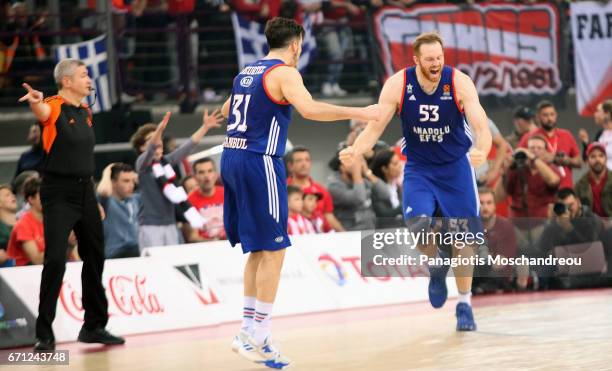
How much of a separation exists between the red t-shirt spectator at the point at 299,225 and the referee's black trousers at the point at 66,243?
3.52 metres

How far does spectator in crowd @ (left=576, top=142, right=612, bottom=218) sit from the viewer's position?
14.4 meters

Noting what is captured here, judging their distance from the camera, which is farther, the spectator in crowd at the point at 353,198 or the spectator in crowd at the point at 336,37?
the spectator in crowd at the point at 336,37

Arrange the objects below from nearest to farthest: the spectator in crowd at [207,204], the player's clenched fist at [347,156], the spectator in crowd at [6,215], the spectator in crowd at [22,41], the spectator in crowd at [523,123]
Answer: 1. the player's clenched fist at [347,156]
2. the spectator in crowd at [6,215]
3. the spectator in crowd at [207,204]
4. the spectator in crowd at [523,123]
5. the spectator in crowd at [22,41]

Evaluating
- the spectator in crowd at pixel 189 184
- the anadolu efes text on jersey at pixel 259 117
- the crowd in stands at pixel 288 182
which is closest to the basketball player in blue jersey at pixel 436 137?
the anadolu efes text on jersey at pixel 259 117

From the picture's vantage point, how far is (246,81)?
335 inches

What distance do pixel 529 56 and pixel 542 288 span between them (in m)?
5.88

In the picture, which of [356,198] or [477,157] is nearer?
[477,157]

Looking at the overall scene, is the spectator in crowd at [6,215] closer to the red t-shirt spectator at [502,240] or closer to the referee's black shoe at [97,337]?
the referee's black shoe at [97,337]

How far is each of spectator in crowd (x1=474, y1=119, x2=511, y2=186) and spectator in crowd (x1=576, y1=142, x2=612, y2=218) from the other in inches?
42.1

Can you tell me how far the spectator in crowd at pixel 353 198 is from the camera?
13.8m

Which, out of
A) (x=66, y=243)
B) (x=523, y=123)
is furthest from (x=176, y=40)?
(x=66, y=243)

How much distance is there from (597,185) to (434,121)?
17.7 feet

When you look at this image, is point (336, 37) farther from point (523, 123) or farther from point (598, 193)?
Result: point (598, 193)

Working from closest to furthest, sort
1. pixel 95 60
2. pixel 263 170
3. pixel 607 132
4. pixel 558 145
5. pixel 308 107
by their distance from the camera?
pixel 308 107, pixel 263 170, pixel 607 132, pixel 558 145, pixel 95 60
